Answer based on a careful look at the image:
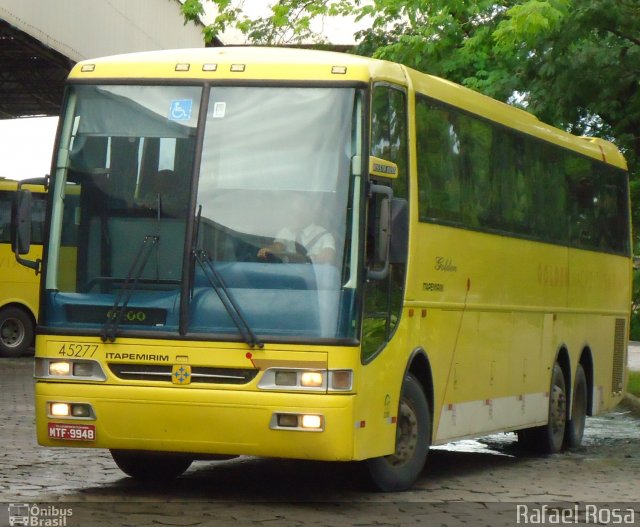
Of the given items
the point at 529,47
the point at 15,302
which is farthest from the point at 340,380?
the point at 15,302

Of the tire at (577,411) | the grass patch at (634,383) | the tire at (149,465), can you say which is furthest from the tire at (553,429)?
the grass patch at (634,383)

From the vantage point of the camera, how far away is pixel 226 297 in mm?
10477

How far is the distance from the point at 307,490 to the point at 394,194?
2.27 m

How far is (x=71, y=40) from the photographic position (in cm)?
3406

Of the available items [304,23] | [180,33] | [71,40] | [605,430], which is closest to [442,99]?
[605,430]

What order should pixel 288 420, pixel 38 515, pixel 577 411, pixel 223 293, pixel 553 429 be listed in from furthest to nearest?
pixel 577 411, pixel 553 429, pixel 223 293, pixel 288 420, pixel 38 515

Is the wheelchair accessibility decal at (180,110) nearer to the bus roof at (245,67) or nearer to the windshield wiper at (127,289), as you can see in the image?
the bus roof at (245,67)

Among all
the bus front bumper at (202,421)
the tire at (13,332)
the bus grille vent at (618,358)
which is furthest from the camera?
the tire at (13,332)

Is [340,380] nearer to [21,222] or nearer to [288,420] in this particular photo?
[288,420]

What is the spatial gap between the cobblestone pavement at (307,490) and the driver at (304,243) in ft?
5.48

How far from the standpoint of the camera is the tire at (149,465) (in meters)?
11.8

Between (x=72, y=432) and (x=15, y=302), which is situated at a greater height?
(x=15, y=302)

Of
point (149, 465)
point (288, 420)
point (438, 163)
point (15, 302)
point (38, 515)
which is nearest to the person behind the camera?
point (38, 515)

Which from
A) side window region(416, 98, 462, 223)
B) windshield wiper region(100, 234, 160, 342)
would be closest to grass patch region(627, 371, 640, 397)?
side window region(416, 98, 462, 223)
